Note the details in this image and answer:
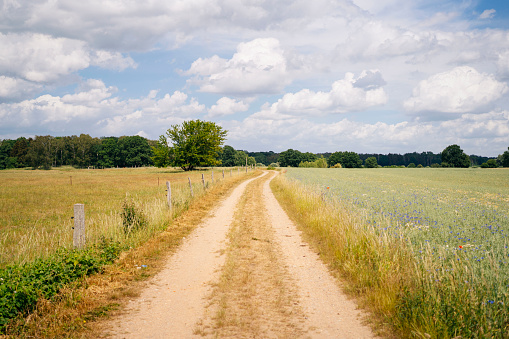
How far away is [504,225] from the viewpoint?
8.23m

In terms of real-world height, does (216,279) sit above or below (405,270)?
below

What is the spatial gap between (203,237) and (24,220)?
34.7ft

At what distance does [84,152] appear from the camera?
116 metres

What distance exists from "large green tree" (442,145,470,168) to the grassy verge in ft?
409

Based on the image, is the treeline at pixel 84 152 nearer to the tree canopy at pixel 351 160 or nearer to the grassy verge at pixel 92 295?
the tree canopy at pixel 351 160

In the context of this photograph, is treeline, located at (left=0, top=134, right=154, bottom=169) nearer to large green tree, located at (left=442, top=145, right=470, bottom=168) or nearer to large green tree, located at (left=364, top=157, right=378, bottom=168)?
large green tree, located at (left=442, top=145, right=470, bottom=168)

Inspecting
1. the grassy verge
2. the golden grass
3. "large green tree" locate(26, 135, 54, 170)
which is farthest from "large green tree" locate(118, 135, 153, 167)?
the golden grass

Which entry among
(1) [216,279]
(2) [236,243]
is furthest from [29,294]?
(2) [236,243]

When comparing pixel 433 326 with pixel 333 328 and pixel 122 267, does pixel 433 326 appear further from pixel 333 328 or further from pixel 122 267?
pixel 122 267

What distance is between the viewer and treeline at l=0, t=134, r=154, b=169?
364 ft

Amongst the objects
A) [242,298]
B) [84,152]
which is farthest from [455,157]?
[84,152]

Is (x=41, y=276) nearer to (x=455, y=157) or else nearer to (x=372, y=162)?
(x=455, y=157)

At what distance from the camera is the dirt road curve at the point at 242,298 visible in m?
4.36

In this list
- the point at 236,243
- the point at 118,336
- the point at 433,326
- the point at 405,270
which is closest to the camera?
the point at 433,326
